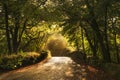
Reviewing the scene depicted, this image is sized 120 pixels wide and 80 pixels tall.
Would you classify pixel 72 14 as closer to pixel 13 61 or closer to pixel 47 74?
pixel 13 61

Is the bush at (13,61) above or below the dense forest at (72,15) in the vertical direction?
below

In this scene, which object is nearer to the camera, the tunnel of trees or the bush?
the bush

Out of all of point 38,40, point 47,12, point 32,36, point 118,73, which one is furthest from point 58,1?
point 38,40

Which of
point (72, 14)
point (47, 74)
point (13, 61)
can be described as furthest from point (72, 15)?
point (47, 74)

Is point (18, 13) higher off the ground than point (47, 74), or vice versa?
point (18, 13)

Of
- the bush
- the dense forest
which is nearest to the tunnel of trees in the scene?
the dense forest

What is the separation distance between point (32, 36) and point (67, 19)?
1732 centimetres

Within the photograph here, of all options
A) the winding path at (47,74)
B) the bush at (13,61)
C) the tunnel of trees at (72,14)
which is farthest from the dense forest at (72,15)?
the winding path at (47,74)

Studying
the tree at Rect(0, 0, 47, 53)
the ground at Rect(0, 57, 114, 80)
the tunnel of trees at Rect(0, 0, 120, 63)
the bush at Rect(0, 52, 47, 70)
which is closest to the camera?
the ground at Rect(0, 57, 114, 80)

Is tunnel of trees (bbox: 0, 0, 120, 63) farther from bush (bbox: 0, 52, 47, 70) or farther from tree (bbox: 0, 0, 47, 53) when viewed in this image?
bush (bbox: 0, 52, 47, 70)

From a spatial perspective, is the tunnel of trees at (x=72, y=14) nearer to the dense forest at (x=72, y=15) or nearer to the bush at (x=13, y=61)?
the dense forest at (x=72, y=15)

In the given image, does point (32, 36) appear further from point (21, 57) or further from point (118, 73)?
point (118, 73)

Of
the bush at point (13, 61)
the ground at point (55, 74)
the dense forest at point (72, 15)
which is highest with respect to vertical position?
the dense forest at point (72, 15)

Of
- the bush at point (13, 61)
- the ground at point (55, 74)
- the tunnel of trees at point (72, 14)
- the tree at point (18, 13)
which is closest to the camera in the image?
the ground at point (55, 74)
